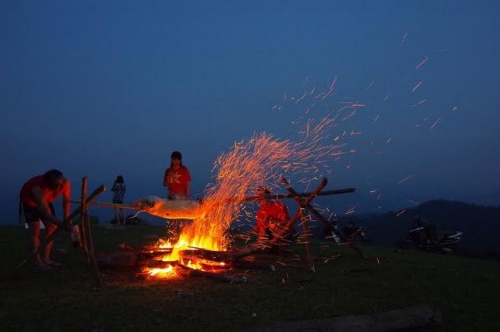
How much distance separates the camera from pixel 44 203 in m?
8.51

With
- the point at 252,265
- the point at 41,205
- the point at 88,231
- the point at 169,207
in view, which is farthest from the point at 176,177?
the point at 41,205

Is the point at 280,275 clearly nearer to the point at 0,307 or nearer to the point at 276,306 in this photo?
the point at 276,306

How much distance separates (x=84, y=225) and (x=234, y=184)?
3145 millimetres

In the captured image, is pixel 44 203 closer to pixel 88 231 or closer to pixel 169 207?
pixel 88 231

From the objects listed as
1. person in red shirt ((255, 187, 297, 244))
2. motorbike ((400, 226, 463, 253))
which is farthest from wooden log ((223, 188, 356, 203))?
motorbike ((400, 226, 463, 253))

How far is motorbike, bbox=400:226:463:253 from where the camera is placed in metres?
14.9

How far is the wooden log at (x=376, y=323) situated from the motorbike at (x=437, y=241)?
387 inches

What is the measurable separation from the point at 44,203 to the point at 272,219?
470 cm

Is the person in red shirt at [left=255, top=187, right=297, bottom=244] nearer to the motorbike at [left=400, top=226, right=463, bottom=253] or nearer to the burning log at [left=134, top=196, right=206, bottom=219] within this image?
the burning log at [left=134, top=196, right=206, bottom=219]

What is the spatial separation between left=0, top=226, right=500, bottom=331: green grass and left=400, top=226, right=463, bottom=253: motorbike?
4.84 m

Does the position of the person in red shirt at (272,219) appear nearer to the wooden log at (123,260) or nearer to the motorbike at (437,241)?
the wooden log at (123,260)

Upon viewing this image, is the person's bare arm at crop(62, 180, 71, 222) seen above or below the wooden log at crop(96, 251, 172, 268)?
above

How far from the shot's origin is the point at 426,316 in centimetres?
568

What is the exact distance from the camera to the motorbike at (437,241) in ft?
48.9
